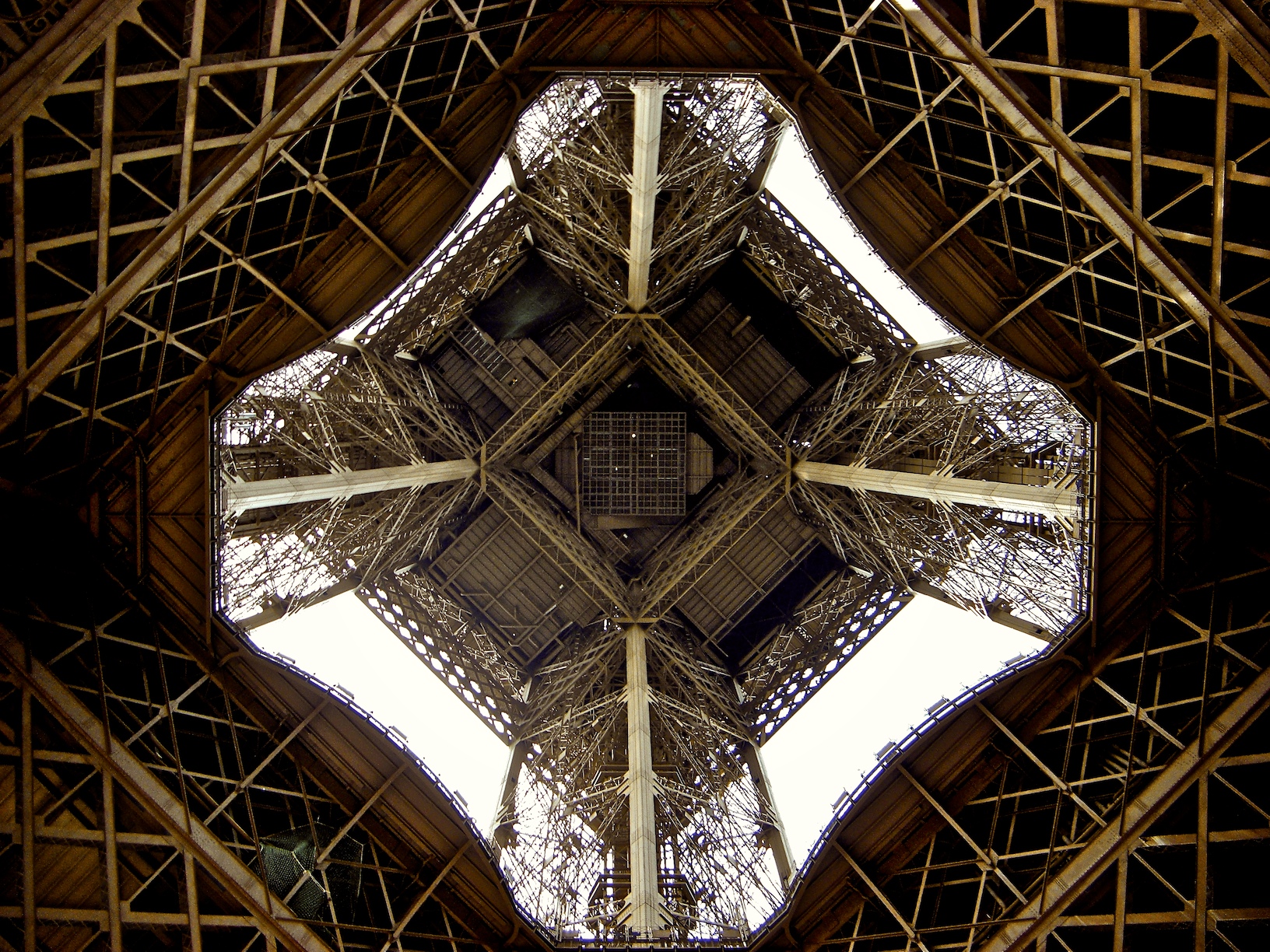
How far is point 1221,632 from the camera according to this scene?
13.3 meters

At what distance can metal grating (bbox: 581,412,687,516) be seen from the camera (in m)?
22.6

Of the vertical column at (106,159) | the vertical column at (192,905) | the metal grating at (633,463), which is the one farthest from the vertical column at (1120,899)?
the vertical column at (106,159)

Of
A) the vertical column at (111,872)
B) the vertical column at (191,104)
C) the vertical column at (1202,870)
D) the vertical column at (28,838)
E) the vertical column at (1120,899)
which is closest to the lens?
the vertical column at (191,104)

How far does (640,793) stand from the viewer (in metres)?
16.5

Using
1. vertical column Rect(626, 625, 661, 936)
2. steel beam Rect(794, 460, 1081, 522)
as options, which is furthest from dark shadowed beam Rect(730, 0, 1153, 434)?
vertical column Rect(626, 625, 661, 936)

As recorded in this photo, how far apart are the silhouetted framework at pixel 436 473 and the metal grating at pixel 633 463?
532 centimetres

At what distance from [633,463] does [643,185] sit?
8.53 m

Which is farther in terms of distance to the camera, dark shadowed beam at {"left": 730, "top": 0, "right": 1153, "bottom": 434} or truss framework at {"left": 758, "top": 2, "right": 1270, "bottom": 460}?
dark shadowed beam at {"left": 730, "top": 0, "right": 1153, "bottom": 434}

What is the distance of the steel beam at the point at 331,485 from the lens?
46.2 feet

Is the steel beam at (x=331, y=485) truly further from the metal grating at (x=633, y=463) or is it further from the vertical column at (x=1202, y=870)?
the vertical column at (x=1202, y=870)

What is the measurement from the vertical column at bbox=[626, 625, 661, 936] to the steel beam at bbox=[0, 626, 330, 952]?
529 centimetres

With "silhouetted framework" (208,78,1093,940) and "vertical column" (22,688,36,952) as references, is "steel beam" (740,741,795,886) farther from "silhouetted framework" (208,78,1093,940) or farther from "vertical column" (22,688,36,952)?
"vertical column" (22,688,36,952)

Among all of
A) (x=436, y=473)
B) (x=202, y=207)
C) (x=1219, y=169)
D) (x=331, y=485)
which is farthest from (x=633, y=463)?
(x=1219, y=169)

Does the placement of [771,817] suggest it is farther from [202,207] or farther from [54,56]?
[54,56]
